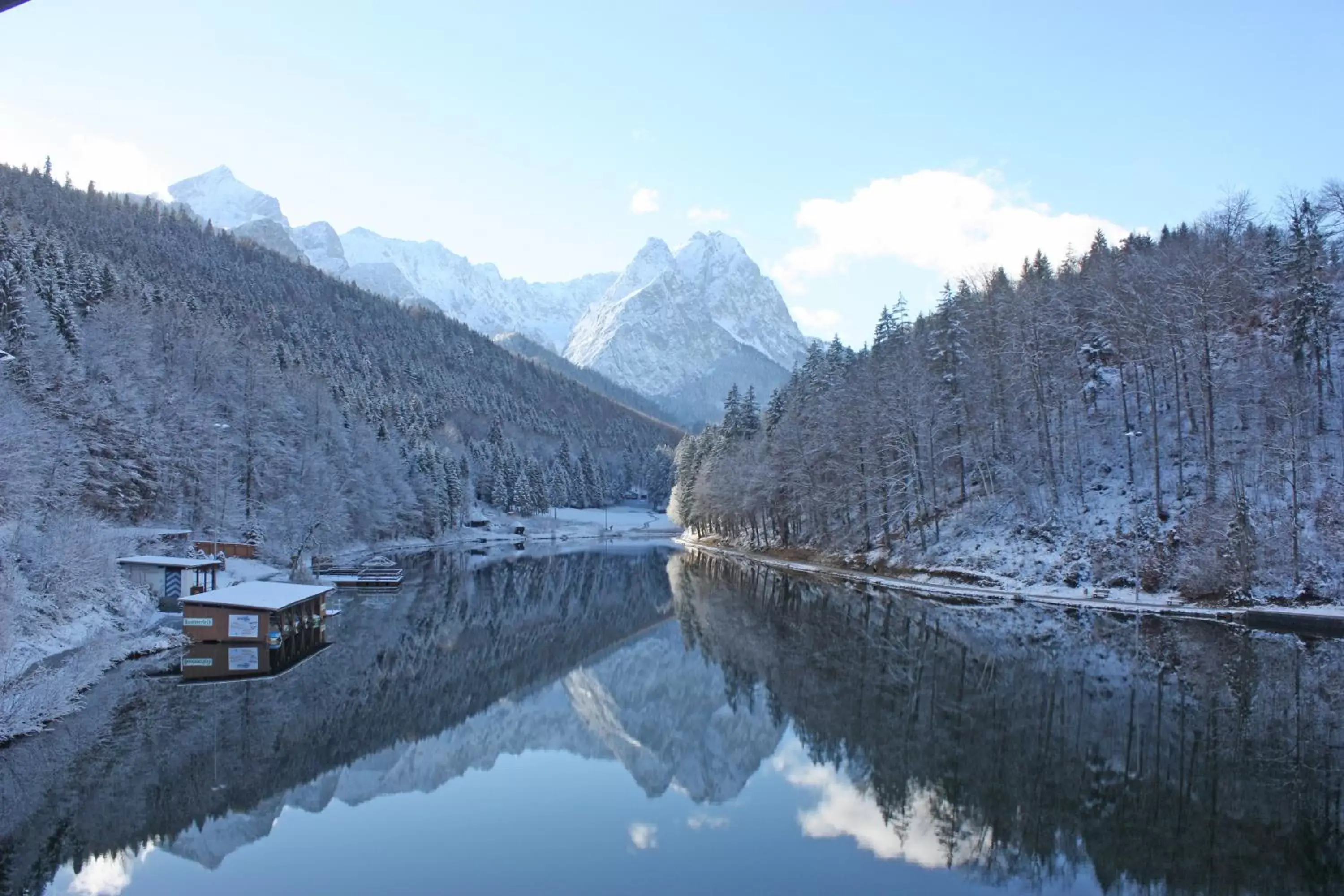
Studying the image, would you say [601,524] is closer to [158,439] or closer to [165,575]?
[158,439]

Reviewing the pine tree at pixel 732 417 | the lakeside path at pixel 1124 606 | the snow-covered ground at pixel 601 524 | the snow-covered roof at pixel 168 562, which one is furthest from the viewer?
the snow-covered ground at pixel 601 524

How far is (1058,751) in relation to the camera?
1817 cm

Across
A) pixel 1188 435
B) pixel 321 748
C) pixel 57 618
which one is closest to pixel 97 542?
pixel 57 618

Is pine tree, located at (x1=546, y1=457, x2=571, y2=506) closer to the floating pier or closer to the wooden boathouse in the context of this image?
the floating pier

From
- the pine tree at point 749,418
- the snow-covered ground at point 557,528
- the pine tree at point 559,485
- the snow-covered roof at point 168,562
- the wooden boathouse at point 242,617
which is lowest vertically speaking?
the snow-covered ground at point 557,528

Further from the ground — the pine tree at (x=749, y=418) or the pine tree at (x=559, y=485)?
the pine tree at (x=749, y=418)

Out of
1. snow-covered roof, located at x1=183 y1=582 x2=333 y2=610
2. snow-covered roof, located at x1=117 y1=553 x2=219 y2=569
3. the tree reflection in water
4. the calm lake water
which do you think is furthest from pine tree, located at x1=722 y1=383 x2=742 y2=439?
snow-covered roof, located at x1=183 y1=582 x2=333 y2=610

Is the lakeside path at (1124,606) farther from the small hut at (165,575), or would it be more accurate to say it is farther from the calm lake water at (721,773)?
→ the small hut at (165,575)

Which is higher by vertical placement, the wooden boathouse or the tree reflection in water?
the wooden boathouse

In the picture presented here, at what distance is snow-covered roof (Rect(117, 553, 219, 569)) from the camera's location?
3712 centimetres

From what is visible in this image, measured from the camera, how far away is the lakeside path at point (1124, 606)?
32469 millimetres

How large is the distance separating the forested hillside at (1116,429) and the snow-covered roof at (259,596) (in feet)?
118

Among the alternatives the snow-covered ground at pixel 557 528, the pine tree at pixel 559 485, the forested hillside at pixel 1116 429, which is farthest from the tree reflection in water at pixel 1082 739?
the pine tree at pixel 559 485

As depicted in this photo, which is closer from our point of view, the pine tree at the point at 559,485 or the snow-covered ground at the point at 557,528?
the snow-covered ground at the point at 557,528
